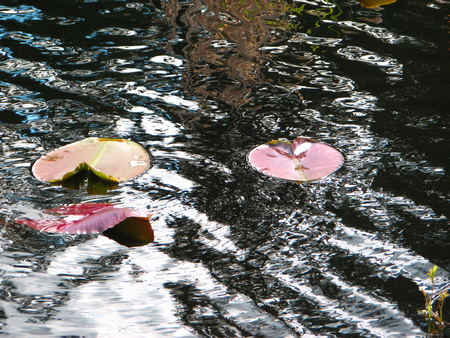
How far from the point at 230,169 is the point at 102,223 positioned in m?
0.67

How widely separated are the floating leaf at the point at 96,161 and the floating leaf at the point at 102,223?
10.1 inches

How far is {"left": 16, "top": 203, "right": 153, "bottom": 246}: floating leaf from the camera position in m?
1.77

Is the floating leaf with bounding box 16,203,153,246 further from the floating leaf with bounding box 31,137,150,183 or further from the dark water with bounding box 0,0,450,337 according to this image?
the floating leaf with bounding box 31,137,150,183

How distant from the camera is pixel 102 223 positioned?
69.7 inches

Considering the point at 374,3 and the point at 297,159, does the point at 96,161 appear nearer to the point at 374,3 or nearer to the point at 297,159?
the point at 297,159

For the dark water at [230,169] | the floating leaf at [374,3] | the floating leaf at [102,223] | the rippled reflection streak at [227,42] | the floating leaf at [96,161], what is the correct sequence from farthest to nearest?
the floating leaf at [374,3]
the rippled reflection streak at [227,42]
the floating leaf at [96,161]
the floating leaf at [102,223]
the dark water at [230,169]

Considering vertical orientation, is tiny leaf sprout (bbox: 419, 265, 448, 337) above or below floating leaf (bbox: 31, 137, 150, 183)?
above

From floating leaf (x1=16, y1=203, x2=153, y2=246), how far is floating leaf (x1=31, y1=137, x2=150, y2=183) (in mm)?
256

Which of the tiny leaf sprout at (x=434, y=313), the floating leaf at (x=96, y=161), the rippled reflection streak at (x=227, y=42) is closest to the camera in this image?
the tiny leaf sprout at (x=434, y=313)

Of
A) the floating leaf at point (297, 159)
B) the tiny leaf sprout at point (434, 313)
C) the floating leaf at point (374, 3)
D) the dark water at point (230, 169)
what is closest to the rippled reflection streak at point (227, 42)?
the dark water at point (230, 169)

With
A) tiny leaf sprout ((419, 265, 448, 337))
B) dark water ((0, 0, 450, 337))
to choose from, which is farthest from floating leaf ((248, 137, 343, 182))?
tiny leaf sprout ((419, 265, 448, 337))

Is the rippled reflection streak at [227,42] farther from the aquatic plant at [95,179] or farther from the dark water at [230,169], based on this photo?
the aquatic plant at [95,179]

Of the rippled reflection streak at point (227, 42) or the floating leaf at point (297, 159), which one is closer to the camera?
the floating leaf at point (297, 159)

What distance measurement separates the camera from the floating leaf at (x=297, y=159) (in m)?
2.20
